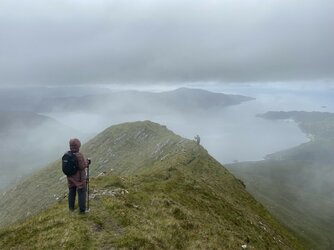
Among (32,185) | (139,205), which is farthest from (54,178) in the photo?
(139,205)

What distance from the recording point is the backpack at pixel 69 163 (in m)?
20.6

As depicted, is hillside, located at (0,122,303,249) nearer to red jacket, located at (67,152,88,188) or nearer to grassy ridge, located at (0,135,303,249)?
grassy ridge, located at (0,135,303,249)

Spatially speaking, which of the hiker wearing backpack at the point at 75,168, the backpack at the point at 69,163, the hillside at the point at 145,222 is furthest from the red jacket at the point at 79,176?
the hillside at the point at 145,222

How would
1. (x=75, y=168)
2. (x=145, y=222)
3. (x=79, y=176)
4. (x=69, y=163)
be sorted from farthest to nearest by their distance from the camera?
(x=145, y=222) < (x=79, y=176) < (x=75, y=168) < (x=69, y=163)

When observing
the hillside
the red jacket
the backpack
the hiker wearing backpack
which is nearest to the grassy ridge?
the hillside

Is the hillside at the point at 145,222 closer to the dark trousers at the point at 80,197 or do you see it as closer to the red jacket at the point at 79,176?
the dark trousers at the point at 80,197

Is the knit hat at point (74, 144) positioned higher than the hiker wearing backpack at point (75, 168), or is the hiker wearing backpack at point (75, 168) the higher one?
the knit hat at point (74, 144)

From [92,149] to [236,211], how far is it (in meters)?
136

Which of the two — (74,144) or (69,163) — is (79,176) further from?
(74,144)

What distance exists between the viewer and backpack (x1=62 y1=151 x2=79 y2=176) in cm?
2059

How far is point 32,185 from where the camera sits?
14600cm

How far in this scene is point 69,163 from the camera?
20641 millimetres

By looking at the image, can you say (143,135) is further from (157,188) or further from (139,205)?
(139,205)

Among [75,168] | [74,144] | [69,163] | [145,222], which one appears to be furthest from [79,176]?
[145,222]
